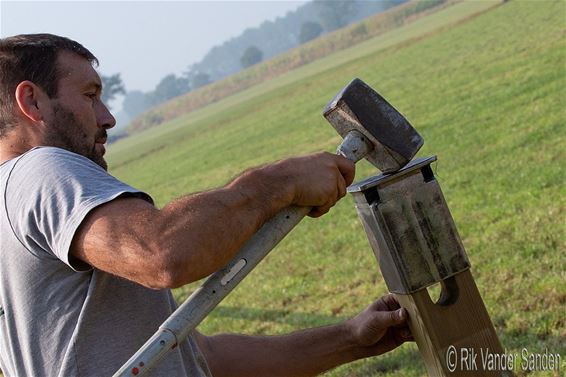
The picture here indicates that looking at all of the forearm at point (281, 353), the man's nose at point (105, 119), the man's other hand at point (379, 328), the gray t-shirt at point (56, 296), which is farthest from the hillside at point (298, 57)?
the gray t-shirt at point (56, 296)

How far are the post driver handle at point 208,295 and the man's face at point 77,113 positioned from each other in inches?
27.3

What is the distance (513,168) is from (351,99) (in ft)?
25.7

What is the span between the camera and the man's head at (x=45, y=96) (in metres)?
2.55

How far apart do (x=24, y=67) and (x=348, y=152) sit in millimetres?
1056

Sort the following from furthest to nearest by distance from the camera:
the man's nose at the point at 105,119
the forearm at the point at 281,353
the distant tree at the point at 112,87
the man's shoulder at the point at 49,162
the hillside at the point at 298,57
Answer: the distant tree at the point at 112,87 < the hillside at the point at 298,57 < the forearm at the point at 281,353 < the man's nose at the point at 105,119 < the man's shoulder at the point at 49,162

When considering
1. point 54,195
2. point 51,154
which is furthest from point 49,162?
point 54,195

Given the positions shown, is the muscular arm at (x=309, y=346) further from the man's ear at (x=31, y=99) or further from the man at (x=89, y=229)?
the man's ear at (x=31, y=99)

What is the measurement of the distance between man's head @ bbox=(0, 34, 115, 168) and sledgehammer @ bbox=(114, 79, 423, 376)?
0.70m

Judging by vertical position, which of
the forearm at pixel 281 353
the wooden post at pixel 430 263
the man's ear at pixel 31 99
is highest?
the man's ear at pixel 31 99

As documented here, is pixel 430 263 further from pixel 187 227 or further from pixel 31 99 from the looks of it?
pixel 31 99

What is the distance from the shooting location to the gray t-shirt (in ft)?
7.45

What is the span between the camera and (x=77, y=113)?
259 centimetres

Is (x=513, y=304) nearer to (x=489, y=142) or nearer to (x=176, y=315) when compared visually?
(x=176, y=315)

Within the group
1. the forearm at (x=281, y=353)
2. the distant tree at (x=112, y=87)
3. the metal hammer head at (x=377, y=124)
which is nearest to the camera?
the metal hammer head at (x=377, y=124)
